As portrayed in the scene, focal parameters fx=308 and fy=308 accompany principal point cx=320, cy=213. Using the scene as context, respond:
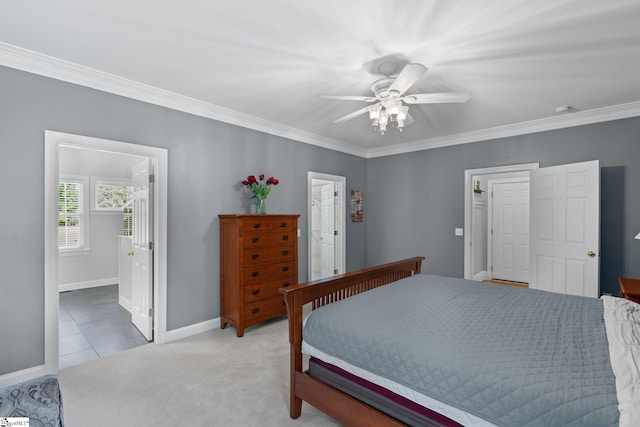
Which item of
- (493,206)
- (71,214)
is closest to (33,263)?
(71,214)

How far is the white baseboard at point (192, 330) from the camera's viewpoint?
3.29m

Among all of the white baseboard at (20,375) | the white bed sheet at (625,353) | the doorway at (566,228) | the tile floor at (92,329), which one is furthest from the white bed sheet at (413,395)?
the doorway at (566,228)

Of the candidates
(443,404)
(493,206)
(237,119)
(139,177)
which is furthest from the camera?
(493,206)

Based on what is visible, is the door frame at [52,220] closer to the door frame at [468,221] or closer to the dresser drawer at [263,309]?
the dresser drawer at [263,309]

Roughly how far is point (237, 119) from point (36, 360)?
2.99 meters

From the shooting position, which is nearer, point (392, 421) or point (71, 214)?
point (392, 421)

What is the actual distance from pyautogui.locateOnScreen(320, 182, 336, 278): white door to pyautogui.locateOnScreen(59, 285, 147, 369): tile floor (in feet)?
10.3

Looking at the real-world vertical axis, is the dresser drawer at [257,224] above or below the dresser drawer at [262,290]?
above

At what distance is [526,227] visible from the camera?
19.5 feet

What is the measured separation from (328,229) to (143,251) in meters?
3.18

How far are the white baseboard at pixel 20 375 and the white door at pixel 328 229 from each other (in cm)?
385

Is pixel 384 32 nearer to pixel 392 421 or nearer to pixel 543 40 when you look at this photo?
pixel 543 40

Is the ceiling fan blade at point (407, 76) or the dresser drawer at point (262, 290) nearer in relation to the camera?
the ceiling fan blade at point (407, 76)

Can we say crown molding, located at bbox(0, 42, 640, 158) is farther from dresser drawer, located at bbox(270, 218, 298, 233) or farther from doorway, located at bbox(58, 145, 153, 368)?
doorway, located at bbox(58, 145, 153, 368)
